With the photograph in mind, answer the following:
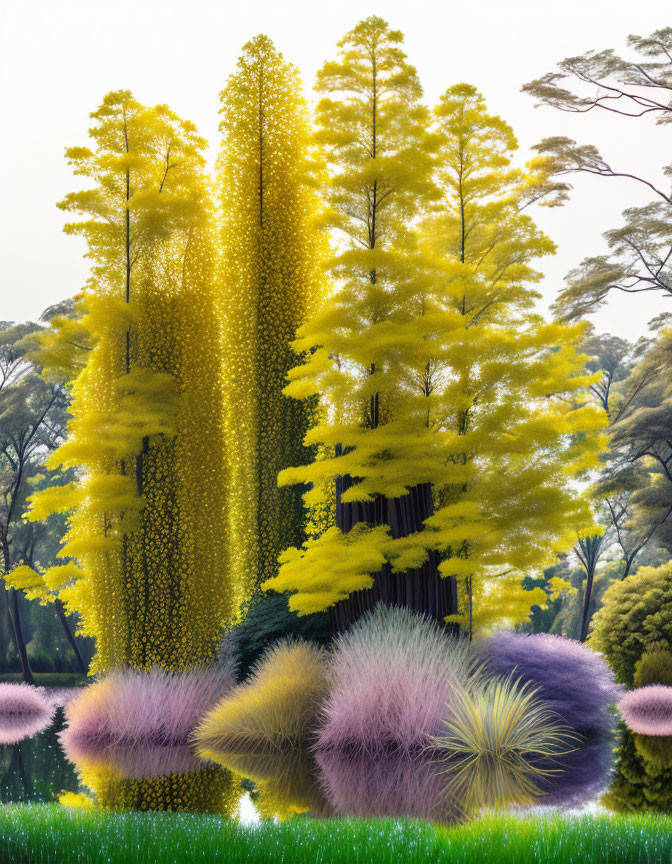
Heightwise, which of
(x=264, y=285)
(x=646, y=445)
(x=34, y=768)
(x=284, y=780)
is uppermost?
(x=264, y=285)

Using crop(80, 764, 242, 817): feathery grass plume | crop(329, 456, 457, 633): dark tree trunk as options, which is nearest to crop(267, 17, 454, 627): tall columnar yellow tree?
crop(329, 456, 457, 633): dark tree trunk

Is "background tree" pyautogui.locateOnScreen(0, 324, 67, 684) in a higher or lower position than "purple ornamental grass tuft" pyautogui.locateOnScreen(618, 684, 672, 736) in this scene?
higher

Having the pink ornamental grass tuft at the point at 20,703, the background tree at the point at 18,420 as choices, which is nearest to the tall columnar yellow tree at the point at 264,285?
the pink ornamental grass tuft at the point at 20,703

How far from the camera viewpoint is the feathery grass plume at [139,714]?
30.0 ft

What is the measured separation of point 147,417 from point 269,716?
435 centimetres

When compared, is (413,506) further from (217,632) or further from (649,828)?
(649,828)

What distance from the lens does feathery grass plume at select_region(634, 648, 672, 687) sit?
505 inches

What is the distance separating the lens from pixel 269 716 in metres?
8.57

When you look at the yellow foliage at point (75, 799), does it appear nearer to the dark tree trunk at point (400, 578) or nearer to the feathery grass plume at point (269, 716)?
the feathery grass plume at point (269, 716)

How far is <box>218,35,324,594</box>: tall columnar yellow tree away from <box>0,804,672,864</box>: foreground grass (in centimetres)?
703

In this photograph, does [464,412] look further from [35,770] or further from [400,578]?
[35,770]

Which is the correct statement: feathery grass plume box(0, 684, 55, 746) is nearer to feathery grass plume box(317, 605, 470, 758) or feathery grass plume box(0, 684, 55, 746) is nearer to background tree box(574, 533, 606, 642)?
feathery grass plume box(317, 605, 470, 758)

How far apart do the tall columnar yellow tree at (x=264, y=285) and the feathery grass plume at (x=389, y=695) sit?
3.42m

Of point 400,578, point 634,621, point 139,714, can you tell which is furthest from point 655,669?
point 139,714
